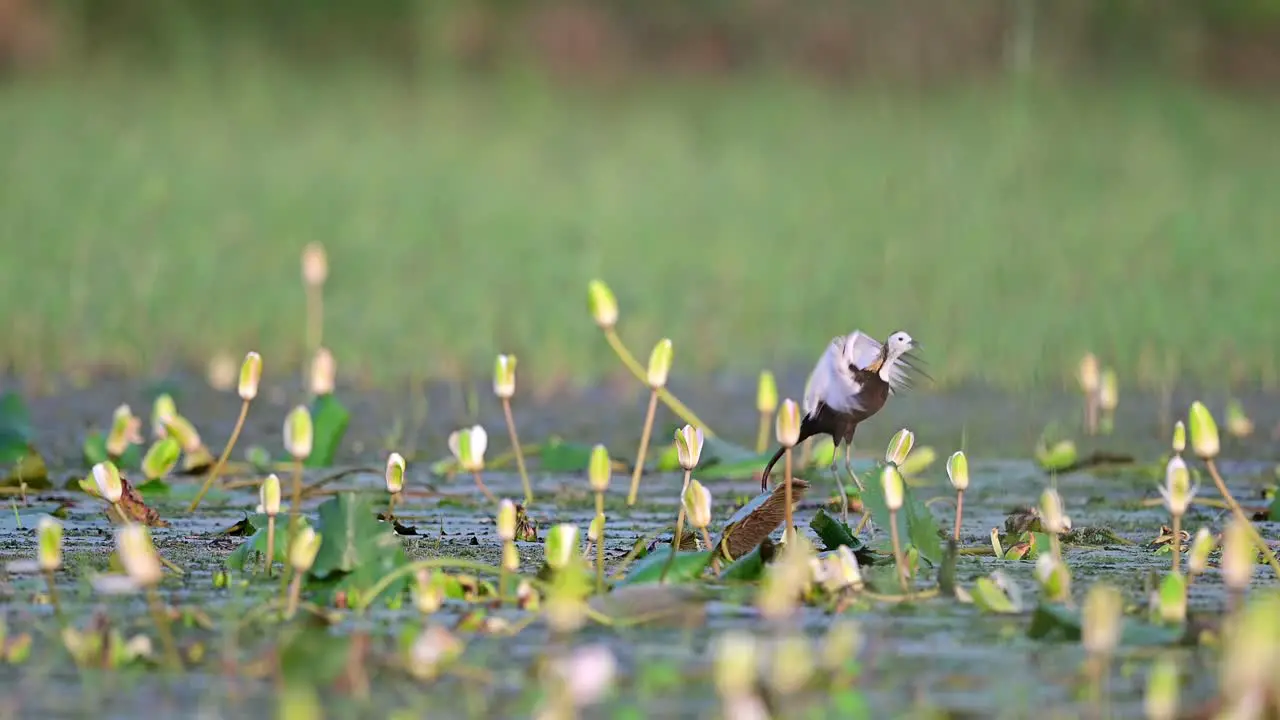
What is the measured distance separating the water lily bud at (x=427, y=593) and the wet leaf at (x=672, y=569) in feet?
1.06

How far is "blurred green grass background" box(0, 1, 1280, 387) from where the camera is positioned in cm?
727

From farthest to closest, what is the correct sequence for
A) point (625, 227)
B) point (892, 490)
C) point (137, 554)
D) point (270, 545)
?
point (625, 227)
point (270, 545)
point (892, 490)
point (137, 554)

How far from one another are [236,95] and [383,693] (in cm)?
960

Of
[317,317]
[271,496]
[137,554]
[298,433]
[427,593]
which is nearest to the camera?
[137,554]

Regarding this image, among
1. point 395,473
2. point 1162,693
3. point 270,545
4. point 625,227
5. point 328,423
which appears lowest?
point 1162,693

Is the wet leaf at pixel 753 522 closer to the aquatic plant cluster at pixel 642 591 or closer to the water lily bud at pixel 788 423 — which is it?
the aquatic plant cluster at pixel 642 591

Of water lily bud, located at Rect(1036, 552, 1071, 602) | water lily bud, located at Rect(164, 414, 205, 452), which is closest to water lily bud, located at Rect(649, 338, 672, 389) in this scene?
water lily bud, located at Rect(1036, 552, 1071, 602)

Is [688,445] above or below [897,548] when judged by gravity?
above

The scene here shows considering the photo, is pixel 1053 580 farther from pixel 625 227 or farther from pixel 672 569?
pixel 625 227

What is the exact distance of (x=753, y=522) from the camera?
318cm

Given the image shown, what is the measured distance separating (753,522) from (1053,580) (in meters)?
0.62

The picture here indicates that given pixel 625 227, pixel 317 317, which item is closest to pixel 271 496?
pixel 317 317

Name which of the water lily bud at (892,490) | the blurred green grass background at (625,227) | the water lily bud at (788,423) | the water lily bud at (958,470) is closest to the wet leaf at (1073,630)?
the water lily bud at (892,490)

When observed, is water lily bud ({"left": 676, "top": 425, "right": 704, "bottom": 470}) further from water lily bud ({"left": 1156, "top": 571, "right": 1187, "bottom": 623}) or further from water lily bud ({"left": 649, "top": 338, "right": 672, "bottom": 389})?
water lily bud ({"left": 1156, "top": 571, "right": 1187, "bottom": 623})
